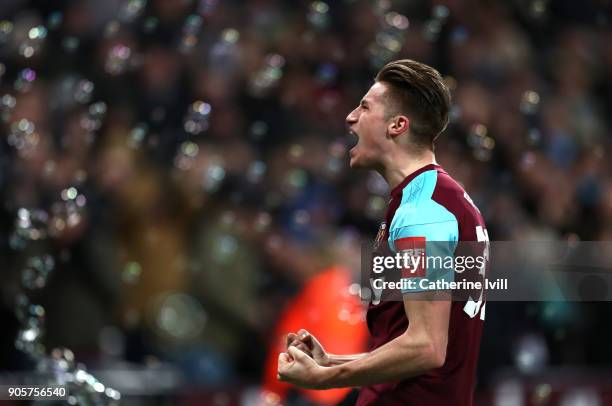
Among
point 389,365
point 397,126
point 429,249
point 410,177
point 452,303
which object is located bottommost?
point 389,365

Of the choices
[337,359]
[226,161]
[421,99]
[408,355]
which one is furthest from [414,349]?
[226,161]

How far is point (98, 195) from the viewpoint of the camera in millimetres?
7988

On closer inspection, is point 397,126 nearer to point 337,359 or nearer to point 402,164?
point 402,164

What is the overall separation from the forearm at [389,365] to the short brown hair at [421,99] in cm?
66

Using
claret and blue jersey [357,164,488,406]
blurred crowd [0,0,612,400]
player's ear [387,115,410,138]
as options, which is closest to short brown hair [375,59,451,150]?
player's ear [387,115,410,138]

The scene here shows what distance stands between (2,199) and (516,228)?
424 centimetres

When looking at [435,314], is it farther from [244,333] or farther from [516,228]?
[516,228]

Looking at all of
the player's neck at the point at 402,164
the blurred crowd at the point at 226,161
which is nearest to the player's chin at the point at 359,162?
the player's neck at the point at 402,164

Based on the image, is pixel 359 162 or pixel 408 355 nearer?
pixel 408 355

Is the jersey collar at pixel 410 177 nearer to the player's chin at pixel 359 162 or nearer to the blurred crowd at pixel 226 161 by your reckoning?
the player's chin at pixel 359 162

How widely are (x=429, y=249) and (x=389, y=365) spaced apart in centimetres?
34

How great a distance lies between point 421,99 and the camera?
321 centimetres

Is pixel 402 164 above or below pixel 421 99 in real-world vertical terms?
below

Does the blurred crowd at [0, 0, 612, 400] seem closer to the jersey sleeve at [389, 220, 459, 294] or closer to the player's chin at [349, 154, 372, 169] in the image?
the player's chin at [349, 154, 372, 169]
